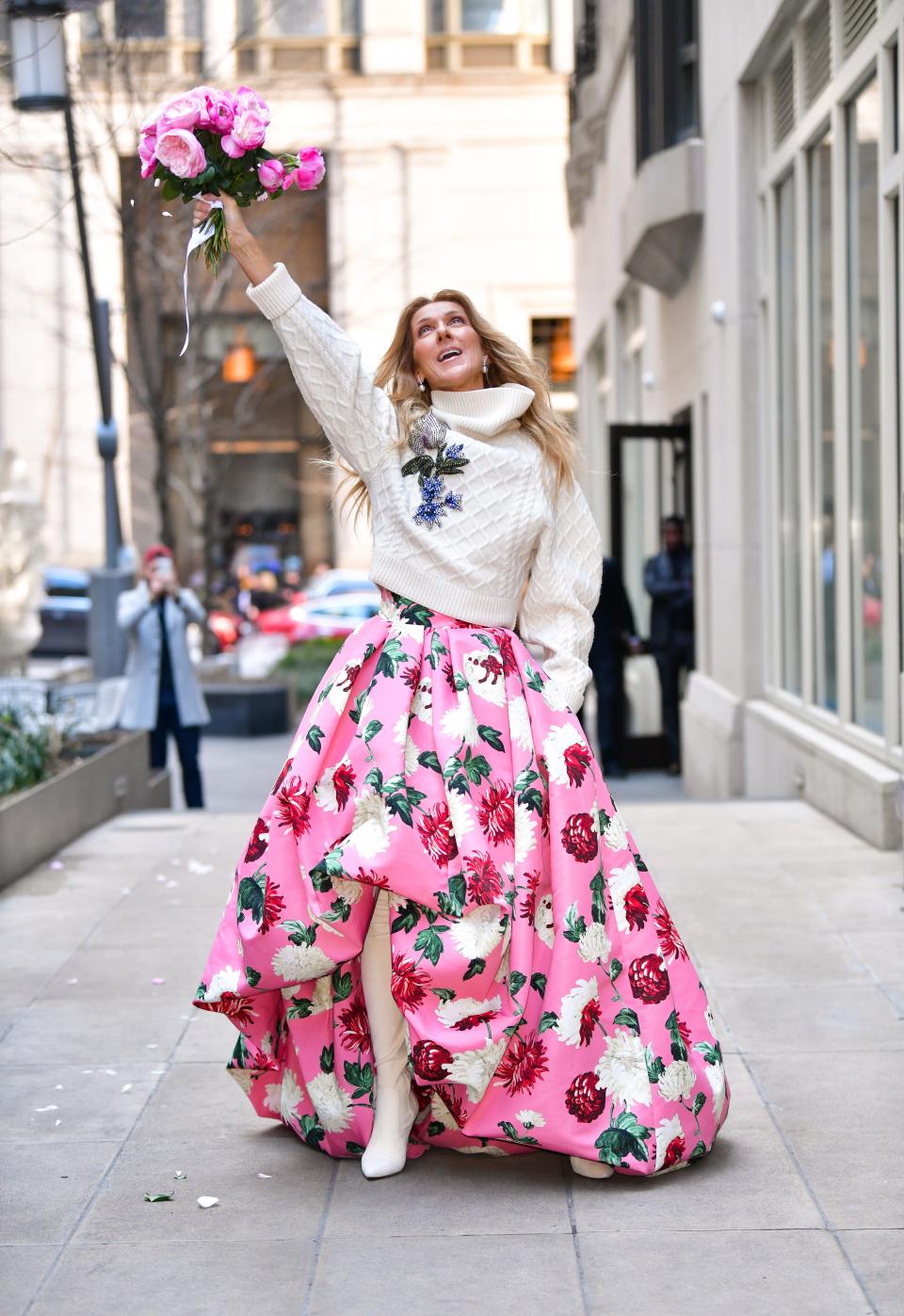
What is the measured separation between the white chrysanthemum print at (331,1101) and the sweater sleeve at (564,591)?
1.03 m

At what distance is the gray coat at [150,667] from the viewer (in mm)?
10906

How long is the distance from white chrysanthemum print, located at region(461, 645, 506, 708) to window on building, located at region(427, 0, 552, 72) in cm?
3834

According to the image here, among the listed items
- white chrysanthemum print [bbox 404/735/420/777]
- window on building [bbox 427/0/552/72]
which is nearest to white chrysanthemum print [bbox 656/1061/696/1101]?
white chrysanthemum print [bbox 404/735/420/777]

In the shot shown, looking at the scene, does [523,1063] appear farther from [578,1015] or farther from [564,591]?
[564,591]

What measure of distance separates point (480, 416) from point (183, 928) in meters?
3.19

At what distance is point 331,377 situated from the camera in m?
3.95

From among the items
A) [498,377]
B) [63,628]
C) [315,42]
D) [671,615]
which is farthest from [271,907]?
[315,42]

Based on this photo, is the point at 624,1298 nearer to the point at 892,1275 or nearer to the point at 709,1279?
the point at 709,1279

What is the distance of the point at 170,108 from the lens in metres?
3.75

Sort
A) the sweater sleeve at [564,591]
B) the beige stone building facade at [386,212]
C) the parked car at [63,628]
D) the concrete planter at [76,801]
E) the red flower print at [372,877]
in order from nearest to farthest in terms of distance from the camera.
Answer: the red flower print at [372,877], the sweater sleeve at [564,591], the concrete planter at [76,801], the parked car at [63,628], the beige stone building facade at [386,212]

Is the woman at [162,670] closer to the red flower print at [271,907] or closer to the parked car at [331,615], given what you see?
the red flower print at [271,907]

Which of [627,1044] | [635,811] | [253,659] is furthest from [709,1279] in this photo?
[253,659]

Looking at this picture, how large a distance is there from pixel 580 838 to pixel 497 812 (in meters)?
0.19

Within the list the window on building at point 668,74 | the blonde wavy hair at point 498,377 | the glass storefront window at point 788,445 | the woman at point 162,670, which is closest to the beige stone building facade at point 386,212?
the window on building at point 668,74
